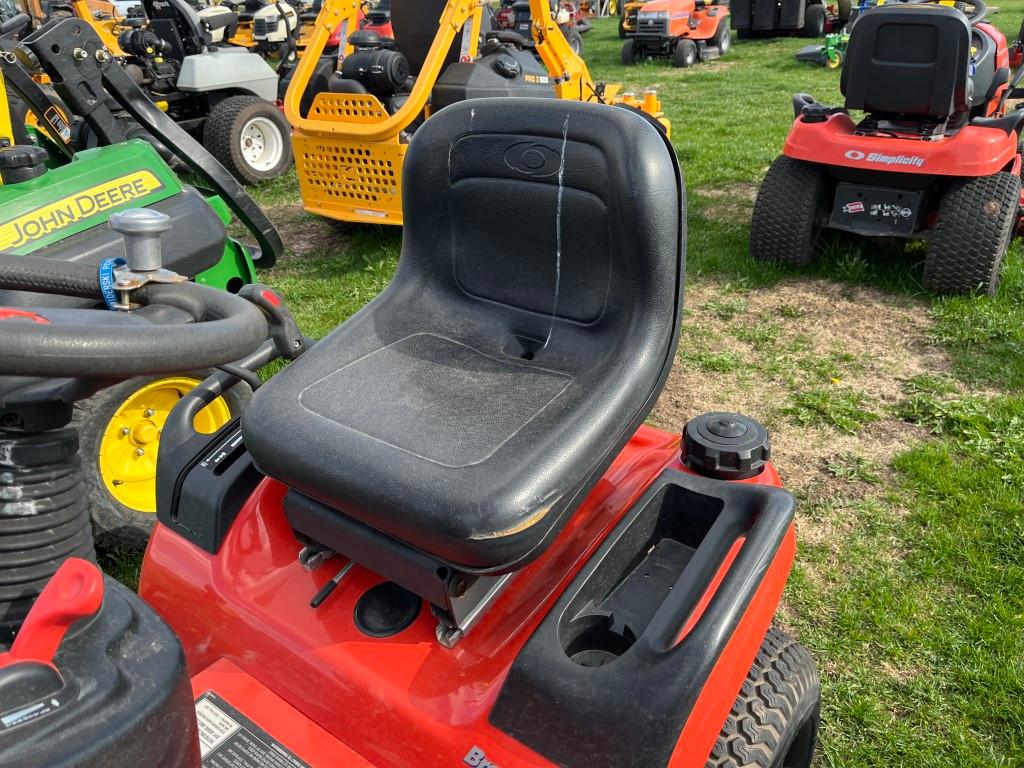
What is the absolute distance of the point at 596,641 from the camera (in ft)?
4.51

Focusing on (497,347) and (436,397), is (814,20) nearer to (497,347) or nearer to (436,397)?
(497,347)

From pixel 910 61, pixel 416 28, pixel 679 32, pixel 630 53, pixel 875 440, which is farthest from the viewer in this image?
pixel 630 53

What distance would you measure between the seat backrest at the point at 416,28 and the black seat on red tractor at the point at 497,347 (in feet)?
11.9

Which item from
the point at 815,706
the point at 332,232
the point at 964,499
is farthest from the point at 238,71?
the point at 815,706

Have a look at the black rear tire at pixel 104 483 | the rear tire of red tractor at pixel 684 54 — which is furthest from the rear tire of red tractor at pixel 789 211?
the rear tire of red tractor at pixel 684 54

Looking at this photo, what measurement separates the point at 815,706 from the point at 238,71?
5.93 meters

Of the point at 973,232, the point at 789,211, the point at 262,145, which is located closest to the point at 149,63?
the point at 262,145

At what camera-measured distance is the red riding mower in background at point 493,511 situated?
3.94ft

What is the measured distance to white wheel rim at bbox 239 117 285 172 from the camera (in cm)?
612

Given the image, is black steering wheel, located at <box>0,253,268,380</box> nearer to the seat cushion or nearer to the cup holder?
the seat cushion

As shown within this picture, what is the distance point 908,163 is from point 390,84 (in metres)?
2.75

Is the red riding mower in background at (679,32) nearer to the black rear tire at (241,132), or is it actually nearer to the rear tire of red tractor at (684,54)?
the rear tire of red tractor at (684,54)

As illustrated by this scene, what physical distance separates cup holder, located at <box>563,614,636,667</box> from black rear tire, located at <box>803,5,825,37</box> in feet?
43.6

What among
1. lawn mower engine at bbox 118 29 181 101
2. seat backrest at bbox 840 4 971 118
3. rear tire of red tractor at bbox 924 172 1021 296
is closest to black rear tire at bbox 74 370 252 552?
rear tire of red tractor at bbox 924 172 1021 296
